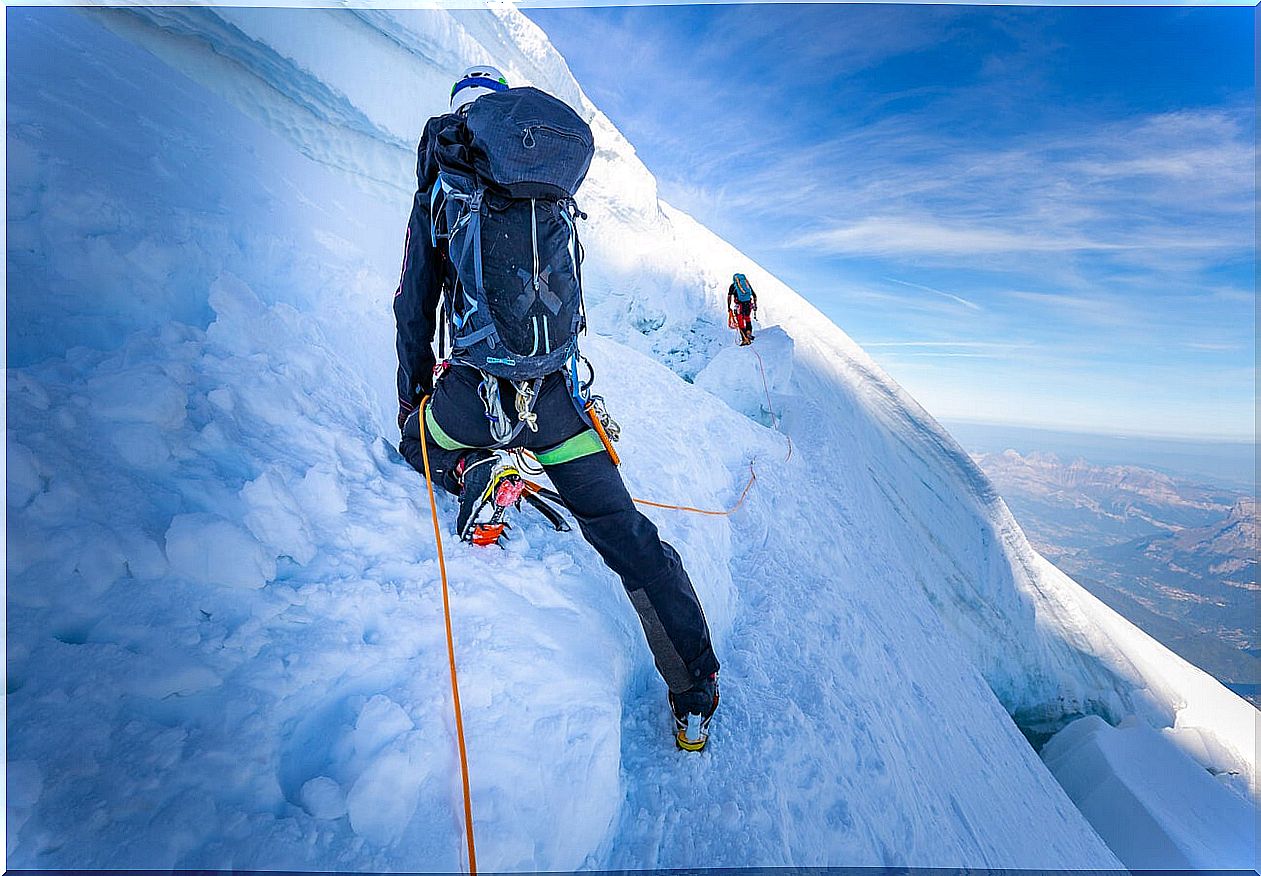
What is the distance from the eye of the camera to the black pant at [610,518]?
1.58m

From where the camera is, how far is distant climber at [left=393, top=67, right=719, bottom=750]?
4.64ft

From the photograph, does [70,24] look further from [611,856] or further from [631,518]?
[611,856]

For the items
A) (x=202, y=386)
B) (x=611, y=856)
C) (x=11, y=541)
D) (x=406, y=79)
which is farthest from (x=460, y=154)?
(x=406, y=79)

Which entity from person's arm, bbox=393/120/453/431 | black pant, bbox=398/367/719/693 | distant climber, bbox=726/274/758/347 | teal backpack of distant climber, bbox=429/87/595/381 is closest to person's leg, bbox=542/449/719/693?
black pant, bbox=398/367/719/693

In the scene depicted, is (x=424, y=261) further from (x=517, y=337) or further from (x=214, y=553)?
(x=214, y=553)

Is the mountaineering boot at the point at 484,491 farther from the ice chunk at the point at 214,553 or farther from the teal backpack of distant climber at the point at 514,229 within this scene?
the ice chunk at the point at 214,553

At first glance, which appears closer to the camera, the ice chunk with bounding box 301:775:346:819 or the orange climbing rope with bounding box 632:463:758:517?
the ice chunk with bounding box 301:775:346:819

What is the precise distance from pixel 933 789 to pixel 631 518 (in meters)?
2.37

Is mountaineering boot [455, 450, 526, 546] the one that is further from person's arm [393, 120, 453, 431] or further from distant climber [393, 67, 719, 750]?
person's arm [393, 120, 453, 431]

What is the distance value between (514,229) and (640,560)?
106 centimetres

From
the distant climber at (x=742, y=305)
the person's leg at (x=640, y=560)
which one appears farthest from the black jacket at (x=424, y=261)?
the distant climber at (x=742, y=305)

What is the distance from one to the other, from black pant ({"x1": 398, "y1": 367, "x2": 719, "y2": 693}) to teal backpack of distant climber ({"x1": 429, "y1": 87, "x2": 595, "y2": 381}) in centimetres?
12

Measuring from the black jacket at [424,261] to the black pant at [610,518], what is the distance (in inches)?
7.2

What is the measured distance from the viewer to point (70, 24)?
2344mm
